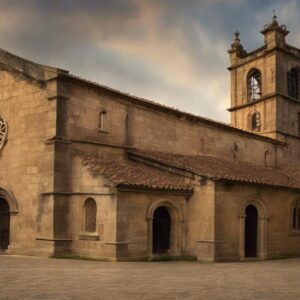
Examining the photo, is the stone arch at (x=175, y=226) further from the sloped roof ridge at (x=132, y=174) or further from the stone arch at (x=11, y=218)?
the stone arch at (x=11, y=218)

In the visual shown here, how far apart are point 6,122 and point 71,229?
5808 millimetres

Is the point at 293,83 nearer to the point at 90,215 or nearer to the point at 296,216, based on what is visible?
the point at 296,216

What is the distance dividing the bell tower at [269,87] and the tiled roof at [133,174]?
674 inches

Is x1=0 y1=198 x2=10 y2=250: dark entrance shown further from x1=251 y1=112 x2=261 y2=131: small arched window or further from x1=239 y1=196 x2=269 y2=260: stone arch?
x1=251 y1=112 x2=261 y2=131: small arched window

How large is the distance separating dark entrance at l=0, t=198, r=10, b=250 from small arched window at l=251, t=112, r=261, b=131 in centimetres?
2157

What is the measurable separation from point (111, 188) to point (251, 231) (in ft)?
23.9

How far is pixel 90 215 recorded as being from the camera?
708 inches

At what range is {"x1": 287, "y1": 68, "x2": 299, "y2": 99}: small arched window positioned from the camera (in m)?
36.7

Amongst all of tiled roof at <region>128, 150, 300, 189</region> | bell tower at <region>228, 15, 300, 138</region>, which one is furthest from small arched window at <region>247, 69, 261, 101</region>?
tiled roof at <region>128, 150, 300, 189</region>

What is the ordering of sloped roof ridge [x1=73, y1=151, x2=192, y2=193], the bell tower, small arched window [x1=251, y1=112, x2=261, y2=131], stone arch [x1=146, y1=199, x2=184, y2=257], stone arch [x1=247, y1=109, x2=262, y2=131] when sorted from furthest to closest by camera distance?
stone arch [x1=247, y1=109, x2=262, y2=131] → small arched window [x1=251, y1=112, x2=261, y2=131] → the bell tower → stone arch [x1=146, y1=199, x2=184, y2=257] → sloped roof ridge [x1=73, y1=151, x2=192, y2=193]

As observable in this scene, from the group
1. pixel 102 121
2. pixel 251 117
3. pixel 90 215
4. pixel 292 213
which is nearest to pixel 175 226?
pixel 90 215

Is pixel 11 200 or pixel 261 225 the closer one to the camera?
pixel 11 200

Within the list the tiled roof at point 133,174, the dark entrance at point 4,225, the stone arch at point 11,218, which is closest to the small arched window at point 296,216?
the tiled roof at point 133,174

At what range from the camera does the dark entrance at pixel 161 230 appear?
18750 millimetres
